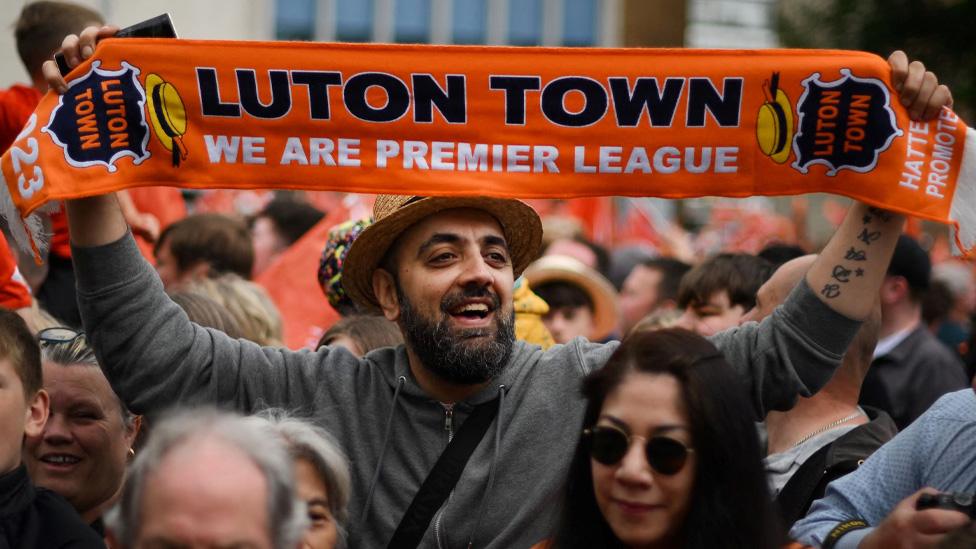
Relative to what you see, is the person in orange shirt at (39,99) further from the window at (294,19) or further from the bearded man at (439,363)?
the window at (294,19)

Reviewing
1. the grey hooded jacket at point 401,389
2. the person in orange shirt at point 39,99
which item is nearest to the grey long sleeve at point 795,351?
the grey hooded jacket at point 401,389

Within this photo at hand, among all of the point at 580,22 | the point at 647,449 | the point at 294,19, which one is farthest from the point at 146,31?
the point at 580,22

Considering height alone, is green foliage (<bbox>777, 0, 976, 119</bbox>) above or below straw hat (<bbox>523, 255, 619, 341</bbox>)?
below

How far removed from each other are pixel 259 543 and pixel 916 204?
82.6 inches

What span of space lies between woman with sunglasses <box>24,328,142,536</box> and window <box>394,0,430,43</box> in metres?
32.1

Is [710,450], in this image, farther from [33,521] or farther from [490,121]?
[33,521]

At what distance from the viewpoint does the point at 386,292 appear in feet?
14.7

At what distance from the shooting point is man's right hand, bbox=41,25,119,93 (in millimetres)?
3992

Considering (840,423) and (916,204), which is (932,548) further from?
(840,423)

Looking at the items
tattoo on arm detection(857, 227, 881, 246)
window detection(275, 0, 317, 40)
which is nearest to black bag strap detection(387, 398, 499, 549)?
tattoo on arm detection(857, 227, 881, 246)

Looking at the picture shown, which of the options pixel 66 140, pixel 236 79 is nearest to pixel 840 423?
pixel 236 79

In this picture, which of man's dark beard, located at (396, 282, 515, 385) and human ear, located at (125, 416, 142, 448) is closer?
man's dark beard, located at (396, 282, 515, 385)

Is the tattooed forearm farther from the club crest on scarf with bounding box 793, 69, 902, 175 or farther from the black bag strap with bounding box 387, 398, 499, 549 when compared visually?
the black bag strap with bounding box 387, 398, 499, 549

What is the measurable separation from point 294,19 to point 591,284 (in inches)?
1091
